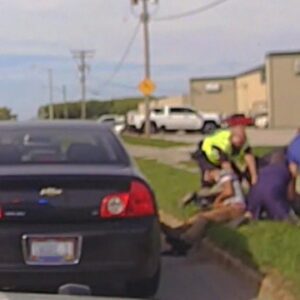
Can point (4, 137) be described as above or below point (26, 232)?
above

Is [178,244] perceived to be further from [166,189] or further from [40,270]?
[166,189]

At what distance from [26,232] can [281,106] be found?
64375 mm

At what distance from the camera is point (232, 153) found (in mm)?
13195

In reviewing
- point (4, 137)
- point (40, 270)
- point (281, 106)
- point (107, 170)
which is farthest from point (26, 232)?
point (281, 106)

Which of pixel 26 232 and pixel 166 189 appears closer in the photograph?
pixel 26 232

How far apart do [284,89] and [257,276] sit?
6215 cm

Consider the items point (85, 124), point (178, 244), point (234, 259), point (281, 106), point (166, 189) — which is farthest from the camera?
point (281, 106)

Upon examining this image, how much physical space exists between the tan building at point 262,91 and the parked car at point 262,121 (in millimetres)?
729

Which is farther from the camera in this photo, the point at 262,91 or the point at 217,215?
the point at 262,91

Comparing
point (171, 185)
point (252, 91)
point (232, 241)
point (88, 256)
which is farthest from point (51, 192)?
point (252, 91)

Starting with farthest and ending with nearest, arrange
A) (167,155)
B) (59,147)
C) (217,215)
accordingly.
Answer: (167,155)
(217,215)
(59,147)

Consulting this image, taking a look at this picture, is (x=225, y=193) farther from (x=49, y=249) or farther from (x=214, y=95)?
→ (x=214, y=95)

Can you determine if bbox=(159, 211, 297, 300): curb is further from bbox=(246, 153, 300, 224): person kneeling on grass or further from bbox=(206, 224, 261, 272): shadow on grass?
bbox=(246, 153, 300, 224): person kneeling on grass

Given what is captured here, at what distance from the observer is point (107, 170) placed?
764cm
